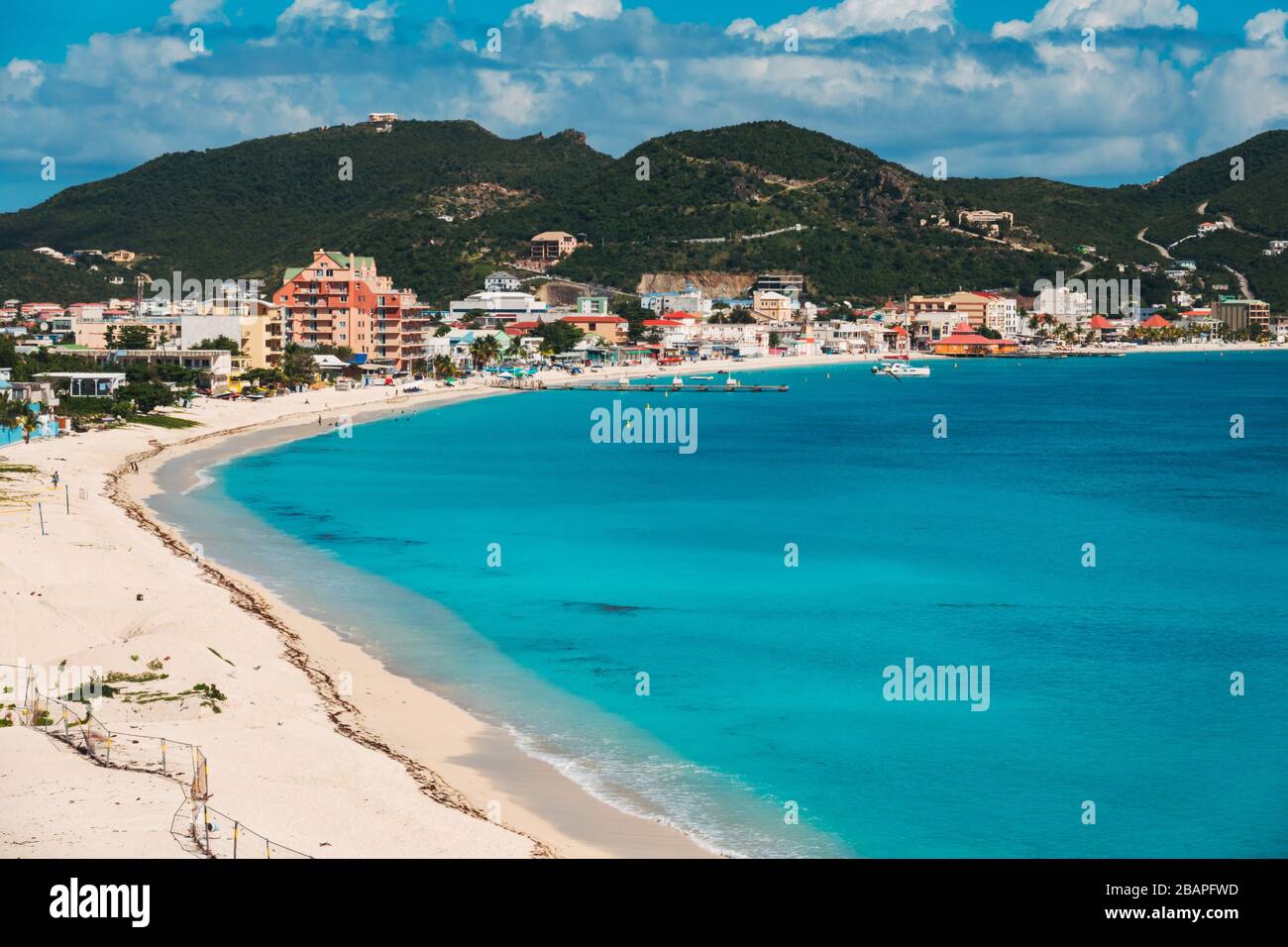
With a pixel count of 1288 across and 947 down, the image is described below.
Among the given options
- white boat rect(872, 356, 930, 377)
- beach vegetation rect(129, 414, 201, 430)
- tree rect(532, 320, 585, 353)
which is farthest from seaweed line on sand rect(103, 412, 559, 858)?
white boat rect(872, 356, 930, 377)

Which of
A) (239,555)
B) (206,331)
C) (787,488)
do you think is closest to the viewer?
(239,555)

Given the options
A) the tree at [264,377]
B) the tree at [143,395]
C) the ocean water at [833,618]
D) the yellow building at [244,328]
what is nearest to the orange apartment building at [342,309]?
the yellow building at [244,328]

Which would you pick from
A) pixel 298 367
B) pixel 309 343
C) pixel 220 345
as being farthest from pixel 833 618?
pixel 309 343

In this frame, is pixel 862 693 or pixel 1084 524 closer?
pixel 862 693

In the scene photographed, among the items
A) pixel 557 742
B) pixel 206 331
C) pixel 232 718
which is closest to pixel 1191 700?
pixel 557 742

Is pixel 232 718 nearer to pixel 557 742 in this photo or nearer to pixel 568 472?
pixel 557 742
